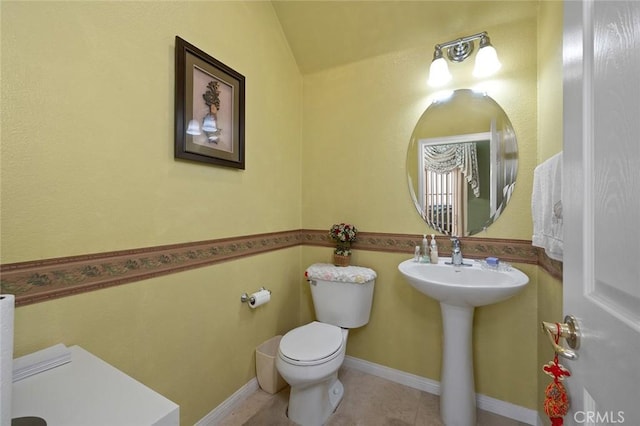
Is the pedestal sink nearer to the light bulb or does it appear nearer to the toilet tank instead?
the toilet tank

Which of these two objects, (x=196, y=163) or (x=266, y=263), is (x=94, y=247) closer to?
(x=196, y=163)

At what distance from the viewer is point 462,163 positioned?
1.67 meters

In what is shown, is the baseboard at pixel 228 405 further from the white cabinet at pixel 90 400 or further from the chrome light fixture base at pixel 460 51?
the chrome light fixture base at pixel 460 51

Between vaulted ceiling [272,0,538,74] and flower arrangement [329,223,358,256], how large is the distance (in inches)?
50.3

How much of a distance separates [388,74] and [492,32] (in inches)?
25.0

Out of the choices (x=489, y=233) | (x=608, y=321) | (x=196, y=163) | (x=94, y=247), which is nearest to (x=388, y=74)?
(x=489, y=233)

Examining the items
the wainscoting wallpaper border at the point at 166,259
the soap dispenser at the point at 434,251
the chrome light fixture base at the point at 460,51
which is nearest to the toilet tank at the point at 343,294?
the wainscoting wallpaper border at the point at 166,259

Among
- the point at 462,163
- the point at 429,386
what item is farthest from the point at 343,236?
the point at 429,386

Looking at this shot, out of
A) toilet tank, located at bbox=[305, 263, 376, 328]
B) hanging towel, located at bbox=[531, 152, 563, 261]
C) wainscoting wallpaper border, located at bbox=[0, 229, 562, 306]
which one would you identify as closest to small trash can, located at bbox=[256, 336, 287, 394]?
toilet tank, located at bbox=[305, 263, 376, 328]

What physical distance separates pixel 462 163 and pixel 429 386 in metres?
1.49

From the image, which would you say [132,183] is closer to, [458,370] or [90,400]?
[90,400]

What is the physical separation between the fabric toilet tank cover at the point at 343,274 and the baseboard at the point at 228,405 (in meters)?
0.77

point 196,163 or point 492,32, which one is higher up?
point 492,32

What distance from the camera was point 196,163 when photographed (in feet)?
4.41
